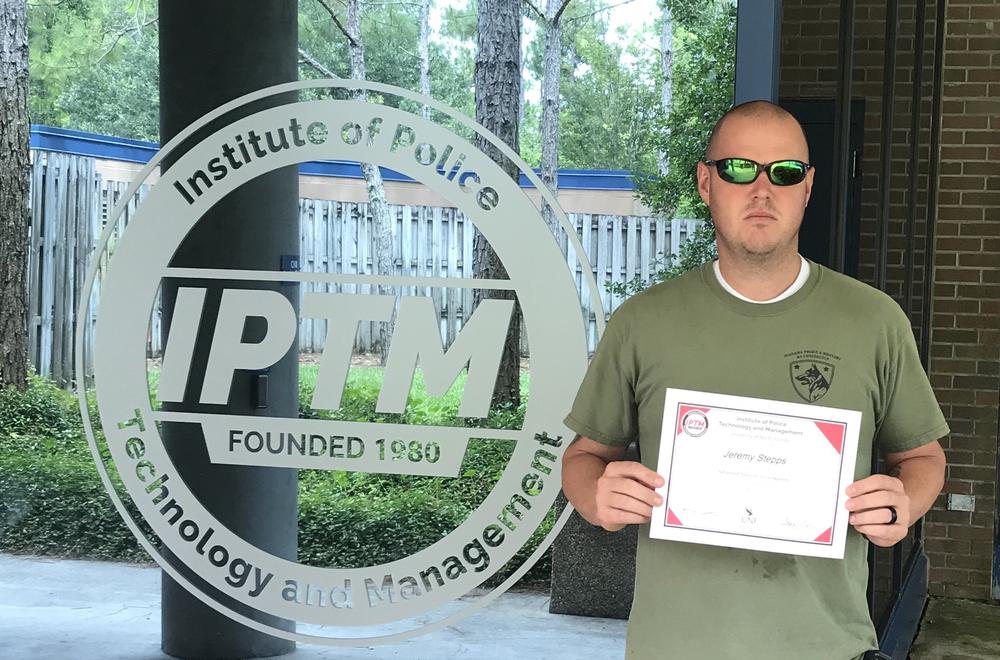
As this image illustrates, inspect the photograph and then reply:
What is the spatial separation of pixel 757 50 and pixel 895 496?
5.01 ft

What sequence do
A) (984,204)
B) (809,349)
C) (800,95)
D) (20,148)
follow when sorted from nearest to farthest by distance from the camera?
(809,349) → (20,148) → (800,95) → (984,204)

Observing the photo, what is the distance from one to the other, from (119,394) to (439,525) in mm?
1015

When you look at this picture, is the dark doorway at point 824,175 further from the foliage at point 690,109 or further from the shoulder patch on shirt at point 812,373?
the shoulder patch on shirt at point 812,373

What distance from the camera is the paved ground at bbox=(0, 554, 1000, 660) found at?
3.37 meters

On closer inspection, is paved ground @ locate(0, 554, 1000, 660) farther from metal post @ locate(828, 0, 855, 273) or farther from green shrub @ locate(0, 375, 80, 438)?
metal post @ locate(828, 0, 855, 273)

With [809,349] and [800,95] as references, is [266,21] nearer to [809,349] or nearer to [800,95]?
[809,349]

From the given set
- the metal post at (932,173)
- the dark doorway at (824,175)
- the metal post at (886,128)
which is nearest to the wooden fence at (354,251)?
the metal post at (886,128)

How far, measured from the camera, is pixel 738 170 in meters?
1.80

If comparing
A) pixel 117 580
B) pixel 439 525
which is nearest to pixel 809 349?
pixel 439 525

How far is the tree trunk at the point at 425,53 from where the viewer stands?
3.31 meters

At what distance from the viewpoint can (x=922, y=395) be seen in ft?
5.92

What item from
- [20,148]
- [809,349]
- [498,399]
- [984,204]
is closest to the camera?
[809,349]

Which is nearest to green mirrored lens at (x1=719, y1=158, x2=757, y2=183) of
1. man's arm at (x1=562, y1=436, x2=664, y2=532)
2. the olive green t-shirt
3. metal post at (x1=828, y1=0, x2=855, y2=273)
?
the olive green t-shirt

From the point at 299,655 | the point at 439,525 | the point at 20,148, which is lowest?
the point at 299,655
